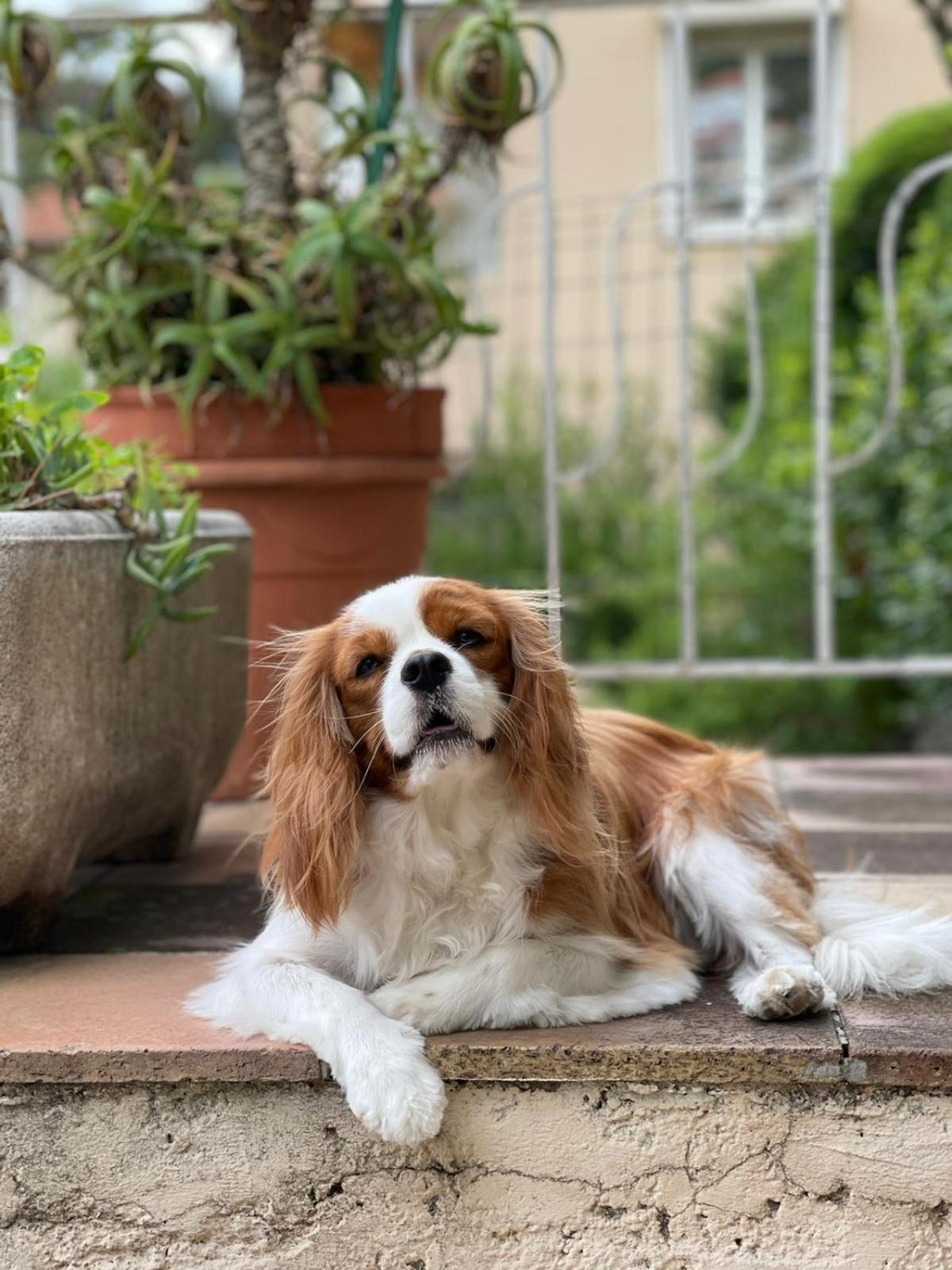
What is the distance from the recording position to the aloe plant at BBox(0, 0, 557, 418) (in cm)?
357

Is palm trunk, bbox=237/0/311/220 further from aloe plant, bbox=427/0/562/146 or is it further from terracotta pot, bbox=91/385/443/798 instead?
terracotta pot, bbox=91/385/443/798

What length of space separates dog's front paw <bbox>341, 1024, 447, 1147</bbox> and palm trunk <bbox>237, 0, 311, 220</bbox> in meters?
2.48

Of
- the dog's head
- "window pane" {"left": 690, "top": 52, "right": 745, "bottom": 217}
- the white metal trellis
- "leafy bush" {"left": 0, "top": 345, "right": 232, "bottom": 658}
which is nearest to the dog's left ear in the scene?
the dog's head

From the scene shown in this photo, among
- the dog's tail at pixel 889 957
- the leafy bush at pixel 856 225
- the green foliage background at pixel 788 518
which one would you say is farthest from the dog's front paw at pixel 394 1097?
the leafy bush at pixel 856 225

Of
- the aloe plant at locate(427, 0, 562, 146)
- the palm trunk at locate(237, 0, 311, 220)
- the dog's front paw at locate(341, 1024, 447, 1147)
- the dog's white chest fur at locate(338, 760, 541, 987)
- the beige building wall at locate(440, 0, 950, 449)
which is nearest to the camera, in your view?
the dog's front paw at locate(341, 1024, 447, 1147)

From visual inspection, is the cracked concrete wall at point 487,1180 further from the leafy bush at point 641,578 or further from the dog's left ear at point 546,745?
the leafy bush at point 641,578

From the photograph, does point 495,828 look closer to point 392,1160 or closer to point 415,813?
point 415,813

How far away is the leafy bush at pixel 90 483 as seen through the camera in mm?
2611

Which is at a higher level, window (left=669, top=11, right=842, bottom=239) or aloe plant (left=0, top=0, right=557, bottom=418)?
window (left=669, top=11, right=842, bottom=239)

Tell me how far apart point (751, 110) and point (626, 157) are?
936 millimetres

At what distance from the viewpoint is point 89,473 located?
266 centimetres

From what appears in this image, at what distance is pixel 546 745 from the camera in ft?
7.45

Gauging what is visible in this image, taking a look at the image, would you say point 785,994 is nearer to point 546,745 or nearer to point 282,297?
point 546,745

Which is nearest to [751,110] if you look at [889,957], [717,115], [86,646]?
[717,115]
